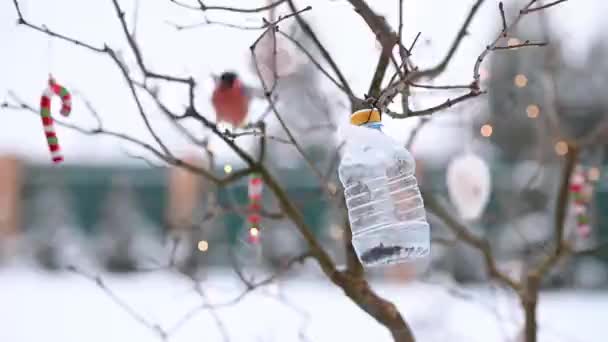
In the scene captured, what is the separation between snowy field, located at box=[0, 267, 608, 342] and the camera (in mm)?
4586

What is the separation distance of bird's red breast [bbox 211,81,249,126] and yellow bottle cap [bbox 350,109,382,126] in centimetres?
103

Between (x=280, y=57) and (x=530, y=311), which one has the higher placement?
(x=280, y=57)

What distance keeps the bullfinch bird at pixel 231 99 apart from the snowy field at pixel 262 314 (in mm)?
1487

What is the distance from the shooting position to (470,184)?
9.21ft

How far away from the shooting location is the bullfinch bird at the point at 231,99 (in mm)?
2297

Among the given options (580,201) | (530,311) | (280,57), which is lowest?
(580,201)

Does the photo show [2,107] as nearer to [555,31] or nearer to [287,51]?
[287,51]

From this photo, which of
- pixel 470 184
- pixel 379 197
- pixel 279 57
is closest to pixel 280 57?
pixel 279 57

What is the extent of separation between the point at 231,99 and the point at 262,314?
11.8 feet

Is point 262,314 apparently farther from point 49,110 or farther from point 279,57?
point 49,110

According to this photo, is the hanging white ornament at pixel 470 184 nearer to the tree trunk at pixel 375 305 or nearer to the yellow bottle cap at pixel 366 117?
the tree trunk at pixel 375 305

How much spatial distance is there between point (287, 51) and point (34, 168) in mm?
9527

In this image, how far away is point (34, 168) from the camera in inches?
439

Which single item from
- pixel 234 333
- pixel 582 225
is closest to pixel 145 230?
pixel 234 333
